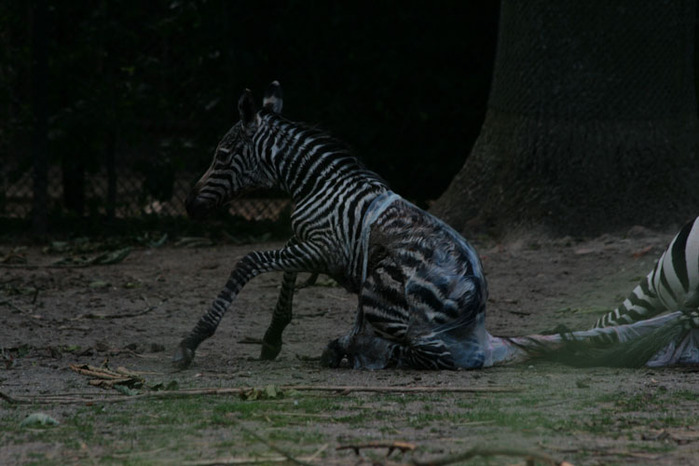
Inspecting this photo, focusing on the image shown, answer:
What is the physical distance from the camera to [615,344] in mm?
6355

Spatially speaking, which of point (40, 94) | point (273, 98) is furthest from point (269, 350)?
point (40, 94)

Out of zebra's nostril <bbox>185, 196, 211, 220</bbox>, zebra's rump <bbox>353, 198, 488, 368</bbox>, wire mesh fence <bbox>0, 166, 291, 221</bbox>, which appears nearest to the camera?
zebra's rump <bbox>353, 198, 488, 368</bbox>

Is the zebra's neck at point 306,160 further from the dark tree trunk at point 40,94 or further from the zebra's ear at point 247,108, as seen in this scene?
the dark tree trunk at point 40,94

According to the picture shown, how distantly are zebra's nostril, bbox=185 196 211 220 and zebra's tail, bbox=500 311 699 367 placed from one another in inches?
86.7

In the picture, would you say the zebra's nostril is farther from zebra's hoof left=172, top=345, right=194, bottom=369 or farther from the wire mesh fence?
the wire mesh fence

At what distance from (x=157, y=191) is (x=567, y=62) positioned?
4637 millimetres

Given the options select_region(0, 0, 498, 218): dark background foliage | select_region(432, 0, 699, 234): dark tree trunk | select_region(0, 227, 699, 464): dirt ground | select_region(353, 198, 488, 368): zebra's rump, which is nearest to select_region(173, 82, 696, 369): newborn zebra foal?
select_region(353, 198, 488, 368): zebra's rump

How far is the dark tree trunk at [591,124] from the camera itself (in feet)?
33.3

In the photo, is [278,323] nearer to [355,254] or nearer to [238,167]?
[355,254]

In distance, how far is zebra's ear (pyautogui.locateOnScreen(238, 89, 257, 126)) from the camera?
22.7 ft

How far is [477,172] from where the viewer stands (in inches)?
419

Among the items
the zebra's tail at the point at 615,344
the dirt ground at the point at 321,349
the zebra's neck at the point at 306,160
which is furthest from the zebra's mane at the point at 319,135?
the zebra's tail at the point at 615,344

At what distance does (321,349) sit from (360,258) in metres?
1.09

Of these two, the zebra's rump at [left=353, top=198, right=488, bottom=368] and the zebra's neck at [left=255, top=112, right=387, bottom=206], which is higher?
the zebra's neck at [left=255, top=112, right=387, bottom=206]
